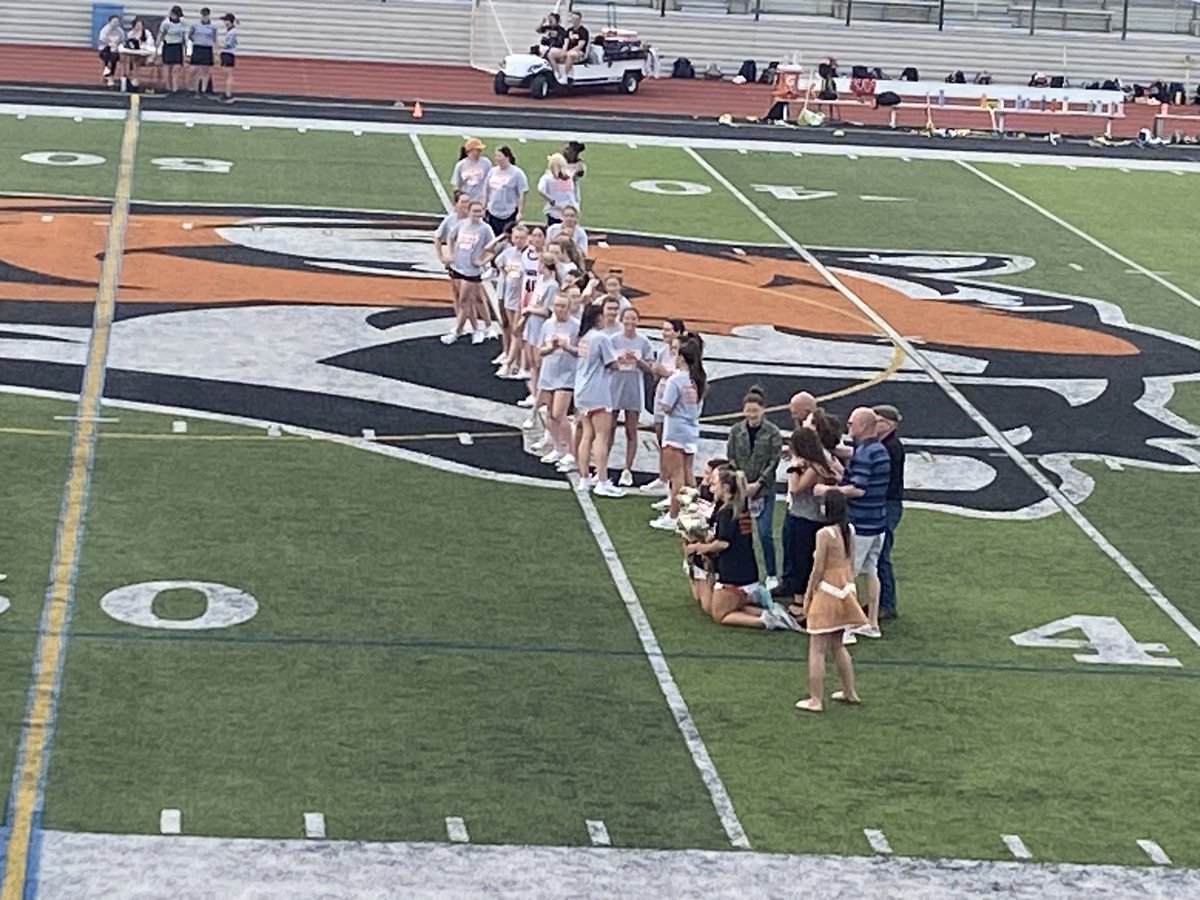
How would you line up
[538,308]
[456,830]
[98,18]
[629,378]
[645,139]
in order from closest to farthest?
[456,830] → [629,378] → [538,308] → [645,139] → [98,18]

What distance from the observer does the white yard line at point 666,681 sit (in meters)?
13.1

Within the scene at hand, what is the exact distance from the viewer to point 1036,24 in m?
60.5

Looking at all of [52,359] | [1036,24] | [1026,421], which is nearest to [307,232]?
[52,359]

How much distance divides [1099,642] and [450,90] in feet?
114

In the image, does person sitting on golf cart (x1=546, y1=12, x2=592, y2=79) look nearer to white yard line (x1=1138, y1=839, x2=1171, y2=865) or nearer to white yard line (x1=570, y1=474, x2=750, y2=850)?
white yard line (x1=570, y1=474, x2=750, y2=850)

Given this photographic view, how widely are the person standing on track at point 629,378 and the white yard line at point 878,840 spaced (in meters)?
7.00

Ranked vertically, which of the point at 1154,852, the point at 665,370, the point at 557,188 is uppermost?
the point at 557,188

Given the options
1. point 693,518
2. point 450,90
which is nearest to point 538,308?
point 693,518

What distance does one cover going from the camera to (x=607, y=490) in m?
19.5

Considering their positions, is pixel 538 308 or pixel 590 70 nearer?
pixel 538 308

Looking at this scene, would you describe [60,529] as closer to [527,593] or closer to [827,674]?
[527,593]

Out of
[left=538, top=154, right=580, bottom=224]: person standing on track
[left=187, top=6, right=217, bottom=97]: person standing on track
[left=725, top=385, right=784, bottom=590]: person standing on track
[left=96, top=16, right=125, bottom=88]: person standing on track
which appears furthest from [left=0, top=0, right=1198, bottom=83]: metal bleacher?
[left=725, top=385, right=784, bottom=590]: person standing on track

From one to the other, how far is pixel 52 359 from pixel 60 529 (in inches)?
228

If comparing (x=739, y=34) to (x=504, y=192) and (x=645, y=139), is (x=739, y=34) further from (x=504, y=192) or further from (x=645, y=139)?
(x=504, y=192)
